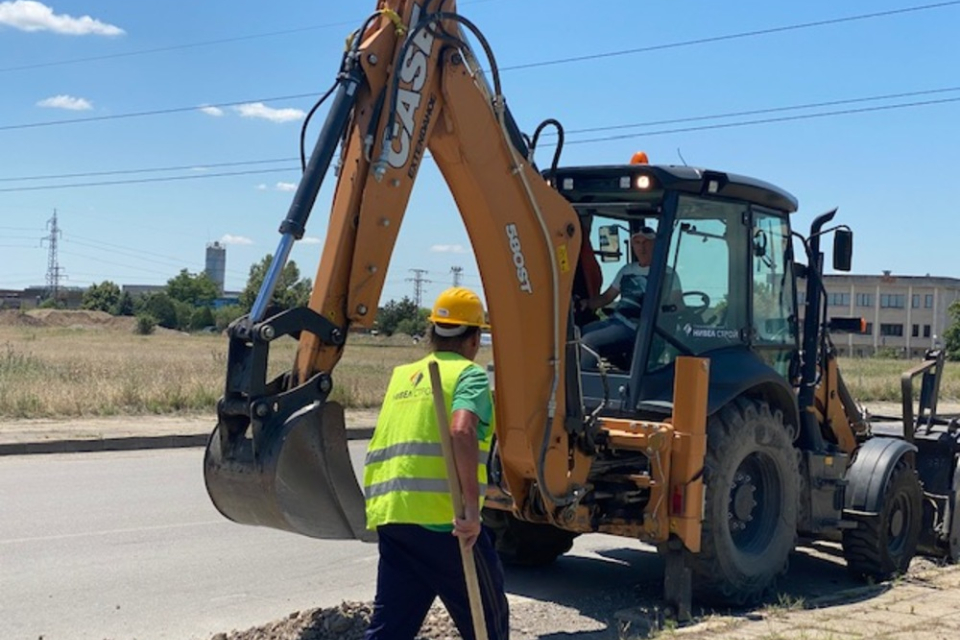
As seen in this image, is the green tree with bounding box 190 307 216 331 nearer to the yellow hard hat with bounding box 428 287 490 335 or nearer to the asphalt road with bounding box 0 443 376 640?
the asphalt road with bounding box 0 443 376 640

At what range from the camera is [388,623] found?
4766 millimetres

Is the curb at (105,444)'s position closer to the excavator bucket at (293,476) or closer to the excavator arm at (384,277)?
the excavator arm at (384,277)

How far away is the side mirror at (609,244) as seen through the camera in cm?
805

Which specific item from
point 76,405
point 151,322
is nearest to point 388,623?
point 76,405

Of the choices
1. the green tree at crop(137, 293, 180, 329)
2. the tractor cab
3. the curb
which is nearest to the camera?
the tractor cab

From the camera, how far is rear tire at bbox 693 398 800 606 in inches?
282

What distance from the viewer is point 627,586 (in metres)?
8.17

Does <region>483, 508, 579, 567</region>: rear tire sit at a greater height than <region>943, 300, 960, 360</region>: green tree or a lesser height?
lesser

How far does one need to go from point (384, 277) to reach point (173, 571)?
11.2 feet

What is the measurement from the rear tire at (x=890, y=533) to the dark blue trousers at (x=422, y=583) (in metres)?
4.34

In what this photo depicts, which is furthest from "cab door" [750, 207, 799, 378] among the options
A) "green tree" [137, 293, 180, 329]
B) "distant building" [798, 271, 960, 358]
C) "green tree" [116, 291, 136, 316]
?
"green tree" [116, 291, 136, 316]

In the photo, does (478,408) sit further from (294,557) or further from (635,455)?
(294,557)

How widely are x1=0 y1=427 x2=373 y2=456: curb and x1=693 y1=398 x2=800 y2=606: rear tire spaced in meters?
8.40

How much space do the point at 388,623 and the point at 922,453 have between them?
6221mm
